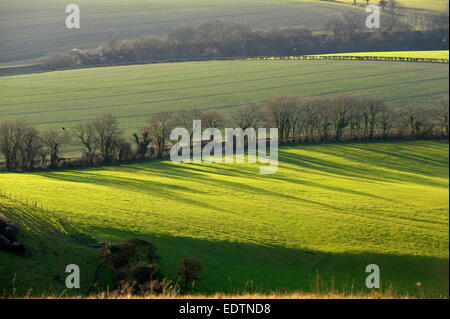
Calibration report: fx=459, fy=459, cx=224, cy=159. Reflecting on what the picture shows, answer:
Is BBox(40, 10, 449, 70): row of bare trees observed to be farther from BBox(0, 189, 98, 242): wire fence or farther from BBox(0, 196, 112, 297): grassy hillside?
BBox(0, 196, 112, 297): grassy hillside

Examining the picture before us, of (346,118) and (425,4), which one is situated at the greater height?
(425,4)

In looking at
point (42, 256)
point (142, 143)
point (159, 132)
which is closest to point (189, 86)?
point (159, 132)

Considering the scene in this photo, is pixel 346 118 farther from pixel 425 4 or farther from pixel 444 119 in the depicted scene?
pixel 444 119

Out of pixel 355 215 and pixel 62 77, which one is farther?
pixel 62 77

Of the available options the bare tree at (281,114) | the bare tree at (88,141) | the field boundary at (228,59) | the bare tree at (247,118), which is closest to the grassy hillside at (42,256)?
the bare tree at (88,141)

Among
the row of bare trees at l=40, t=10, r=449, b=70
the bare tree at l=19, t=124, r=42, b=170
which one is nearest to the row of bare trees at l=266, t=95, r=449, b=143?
the row of bare trees at l=40, t=10, r=449, b=70
